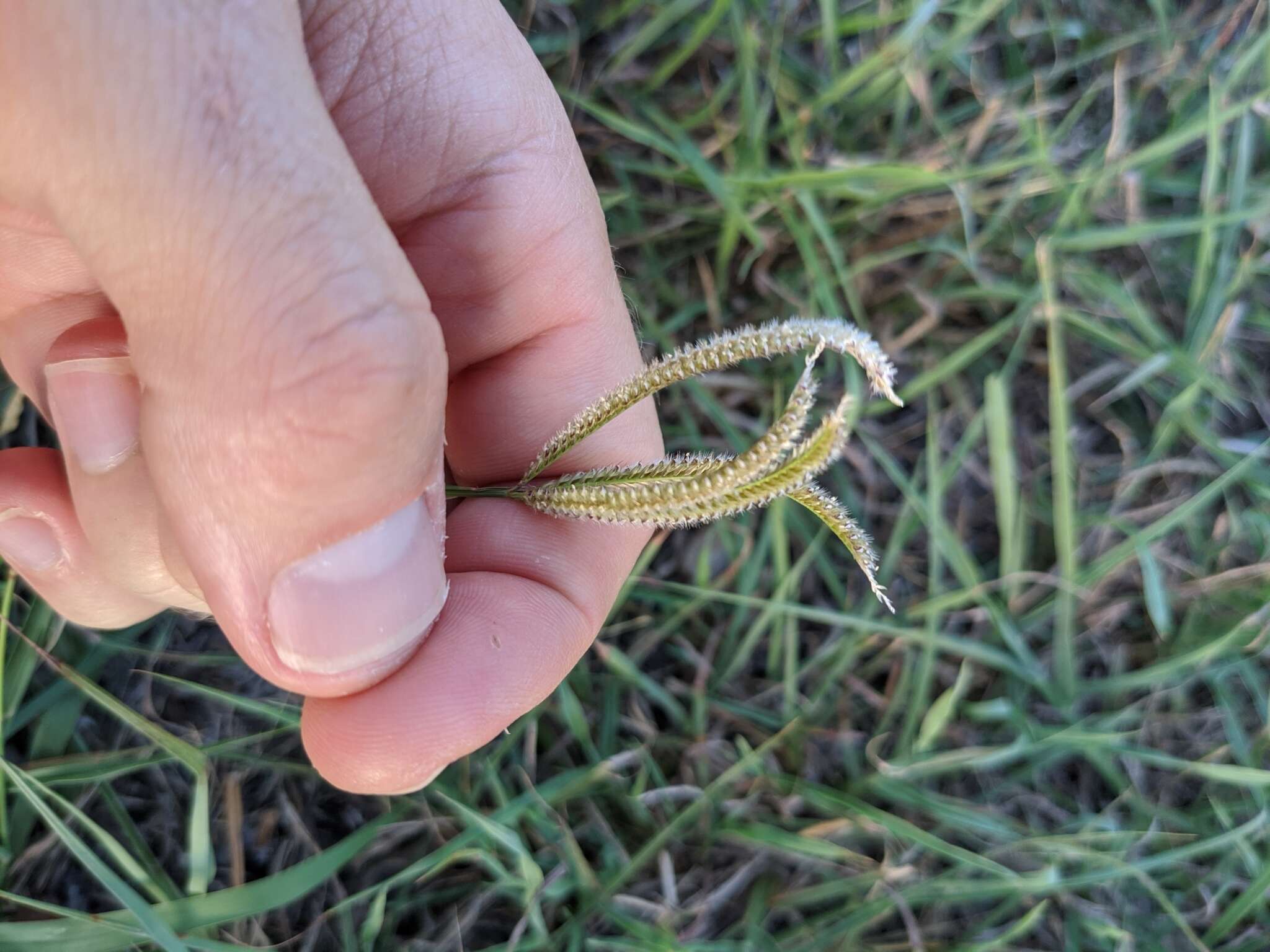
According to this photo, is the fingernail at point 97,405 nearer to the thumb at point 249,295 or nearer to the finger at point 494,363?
the thumb at point 249,295

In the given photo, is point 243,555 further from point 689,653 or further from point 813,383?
point 689,653

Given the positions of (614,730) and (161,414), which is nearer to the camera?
(161,414)

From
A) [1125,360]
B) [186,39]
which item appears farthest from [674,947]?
[1125,360]

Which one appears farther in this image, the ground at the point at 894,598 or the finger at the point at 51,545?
the ground at the point at 894,598

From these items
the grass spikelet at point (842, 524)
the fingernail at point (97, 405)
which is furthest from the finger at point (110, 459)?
the grass spikelet at point (842, 524)

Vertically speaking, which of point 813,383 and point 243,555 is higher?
point 813,383

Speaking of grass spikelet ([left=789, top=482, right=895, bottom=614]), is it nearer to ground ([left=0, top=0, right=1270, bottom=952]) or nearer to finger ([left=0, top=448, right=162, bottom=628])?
ground ([left=0, top=0, right=1270, bottom=952])
